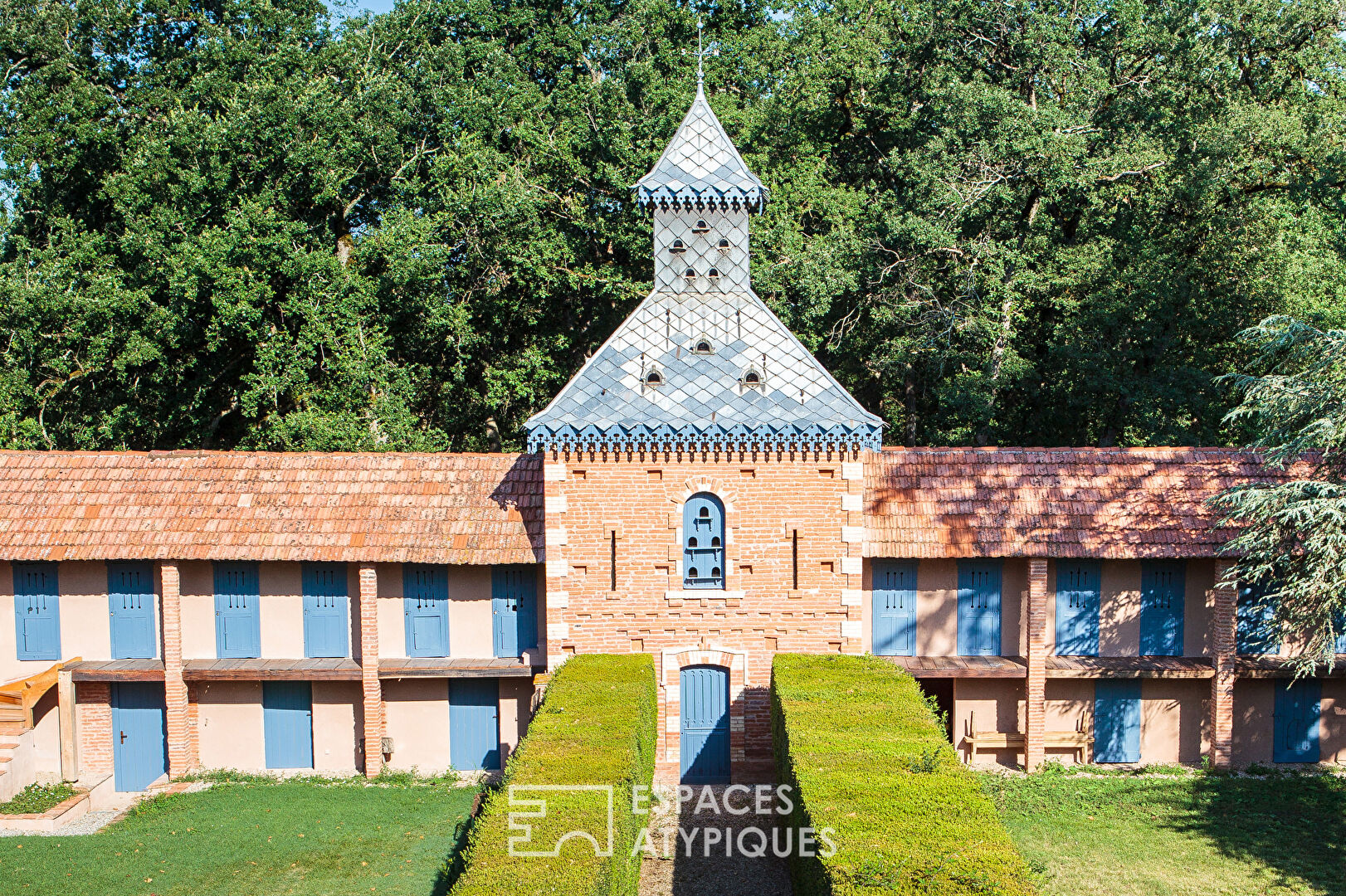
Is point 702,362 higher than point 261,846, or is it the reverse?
point 702,362

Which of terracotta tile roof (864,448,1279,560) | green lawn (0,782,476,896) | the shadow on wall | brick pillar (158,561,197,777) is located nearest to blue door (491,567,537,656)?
green lawn (0,782,476,896)

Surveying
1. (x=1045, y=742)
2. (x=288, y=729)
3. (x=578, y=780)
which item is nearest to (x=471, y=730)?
(x=288, y=729)

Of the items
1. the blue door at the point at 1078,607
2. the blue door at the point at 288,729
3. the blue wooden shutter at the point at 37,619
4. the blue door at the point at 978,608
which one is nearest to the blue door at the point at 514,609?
the blue door at the point at 288,729

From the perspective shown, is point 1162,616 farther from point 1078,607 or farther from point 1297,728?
point 1297,728

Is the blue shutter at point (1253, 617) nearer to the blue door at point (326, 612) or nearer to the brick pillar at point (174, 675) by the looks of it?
the blue door at point (326, 612)

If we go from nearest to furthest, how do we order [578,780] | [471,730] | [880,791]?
[880,791] < [578,780] < [471,730]

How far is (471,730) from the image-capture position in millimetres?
22078

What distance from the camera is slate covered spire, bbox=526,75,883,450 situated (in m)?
19.5

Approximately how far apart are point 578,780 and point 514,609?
8082mm

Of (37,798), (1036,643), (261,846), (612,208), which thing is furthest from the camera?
(612,208)

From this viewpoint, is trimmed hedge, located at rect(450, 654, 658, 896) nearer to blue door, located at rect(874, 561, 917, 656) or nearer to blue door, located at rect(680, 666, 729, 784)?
blue door, located at rect(680, 666, 729, 784)

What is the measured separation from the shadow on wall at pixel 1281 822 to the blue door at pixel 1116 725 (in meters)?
1.46

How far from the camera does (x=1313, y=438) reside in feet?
58.4

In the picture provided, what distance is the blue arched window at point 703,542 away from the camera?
65.5ft
